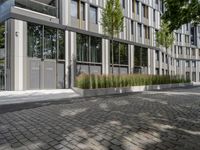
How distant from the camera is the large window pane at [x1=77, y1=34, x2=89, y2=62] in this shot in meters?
23.2

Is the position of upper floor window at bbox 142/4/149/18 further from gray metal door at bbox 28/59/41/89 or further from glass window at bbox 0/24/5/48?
glass window at bbox 0/24/5/48

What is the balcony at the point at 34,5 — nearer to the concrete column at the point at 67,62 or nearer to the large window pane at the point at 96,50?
the concrete column at the point at 67,62

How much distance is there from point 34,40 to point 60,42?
2.85 metres

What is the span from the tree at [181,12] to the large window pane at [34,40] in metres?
12.6

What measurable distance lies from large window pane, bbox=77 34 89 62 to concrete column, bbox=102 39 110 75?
8.44ft

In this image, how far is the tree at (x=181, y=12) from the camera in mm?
9039

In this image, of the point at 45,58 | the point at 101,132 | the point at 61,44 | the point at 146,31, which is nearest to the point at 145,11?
the point at 146,31

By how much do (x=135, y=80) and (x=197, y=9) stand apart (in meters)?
12.1

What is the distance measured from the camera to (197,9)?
8.99 meters

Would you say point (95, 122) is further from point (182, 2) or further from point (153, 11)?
point (153, 11)

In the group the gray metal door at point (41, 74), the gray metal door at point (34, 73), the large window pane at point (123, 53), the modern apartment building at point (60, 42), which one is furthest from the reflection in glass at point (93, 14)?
the gray metal door at point (34, 73)

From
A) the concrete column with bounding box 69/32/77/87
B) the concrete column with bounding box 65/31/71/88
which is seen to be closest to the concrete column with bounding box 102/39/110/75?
the concrete column with bounding box 69/32/77/87

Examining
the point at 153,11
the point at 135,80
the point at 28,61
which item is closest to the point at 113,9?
the point at 135,80

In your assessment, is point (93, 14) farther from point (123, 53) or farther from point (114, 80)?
point (114, 80)
